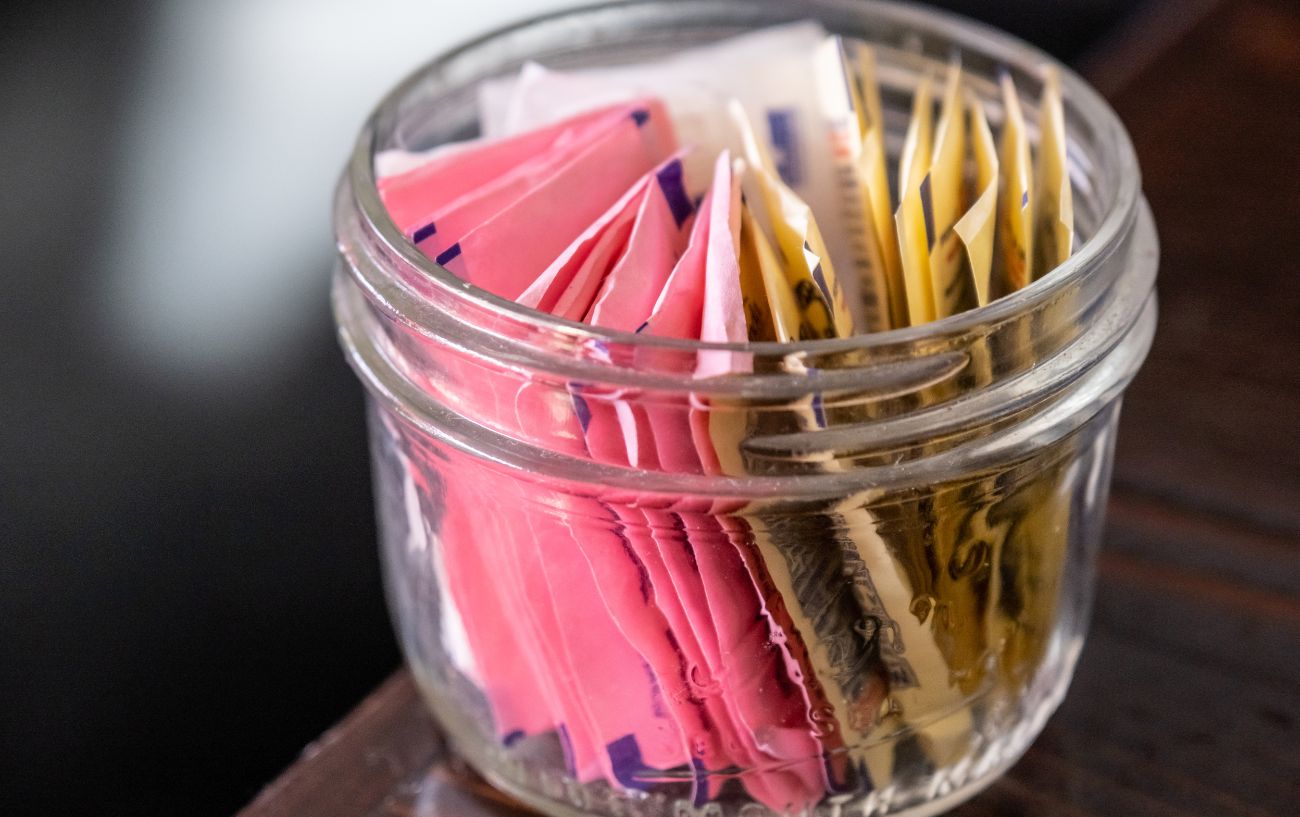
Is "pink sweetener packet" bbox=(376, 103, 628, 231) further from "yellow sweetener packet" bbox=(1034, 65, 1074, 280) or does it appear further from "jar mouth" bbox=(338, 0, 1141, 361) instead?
"yellow sweetener packet" bbox=(1034, 65, 1074, 280)

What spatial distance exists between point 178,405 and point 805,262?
41 cm

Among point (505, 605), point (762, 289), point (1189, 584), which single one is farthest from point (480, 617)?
point (1189, 584)

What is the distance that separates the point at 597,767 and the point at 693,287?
0.47 ft

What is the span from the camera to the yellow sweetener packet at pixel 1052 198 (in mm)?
354

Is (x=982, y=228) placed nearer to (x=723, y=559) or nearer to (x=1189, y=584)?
(x=723, y=559)

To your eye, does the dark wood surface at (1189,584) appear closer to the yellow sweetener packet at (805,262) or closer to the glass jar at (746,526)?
the glass jar at (746,526)

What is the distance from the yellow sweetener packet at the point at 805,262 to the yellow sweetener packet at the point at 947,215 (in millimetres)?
26

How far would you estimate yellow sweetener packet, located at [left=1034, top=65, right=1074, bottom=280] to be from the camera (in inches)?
13.9

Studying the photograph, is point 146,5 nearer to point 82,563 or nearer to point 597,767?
point 82,563

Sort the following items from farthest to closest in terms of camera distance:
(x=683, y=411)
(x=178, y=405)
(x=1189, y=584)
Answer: (x=178, y=405) < (x=1189, y=584) < (x=683, y=411)

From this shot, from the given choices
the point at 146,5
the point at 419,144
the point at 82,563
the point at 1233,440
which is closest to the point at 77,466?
the point at 82,563

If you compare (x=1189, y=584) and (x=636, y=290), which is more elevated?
(x=636, y=290)

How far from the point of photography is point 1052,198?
1.23 feet

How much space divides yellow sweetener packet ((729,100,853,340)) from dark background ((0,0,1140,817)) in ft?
1.01
